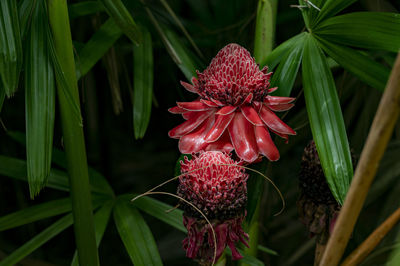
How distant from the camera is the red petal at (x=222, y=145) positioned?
0.54 m

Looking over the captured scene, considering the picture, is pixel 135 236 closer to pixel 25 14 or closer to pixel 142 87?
pixel 142 87

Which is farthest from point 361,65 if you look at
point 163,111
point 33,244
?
point 163,111

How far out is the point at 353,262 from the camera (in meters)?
0.50

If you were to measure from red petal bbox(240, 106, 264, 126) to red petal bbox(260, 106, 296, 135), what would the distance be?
17 mm

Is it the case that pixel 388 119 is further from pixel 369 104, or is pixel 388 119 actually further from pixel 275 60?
pixel 369 104

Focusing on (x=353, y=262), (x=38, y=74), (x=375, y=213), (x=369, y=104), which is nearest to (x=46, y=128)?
(x=38, y=74)

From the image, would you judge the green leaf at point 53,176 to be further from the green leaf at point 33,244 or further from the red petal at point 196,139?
the red petal at point 196,139

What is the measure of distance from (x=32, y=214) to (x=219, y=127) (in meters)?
0.44

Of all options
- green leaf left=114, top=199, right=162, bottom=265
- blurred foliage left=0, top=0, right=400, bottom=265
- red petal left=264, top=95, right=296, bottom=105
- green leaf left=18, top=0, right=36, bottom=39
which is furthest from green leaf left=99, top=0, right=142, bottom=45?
green leaf left=114, top=199, right=162, bottom=265

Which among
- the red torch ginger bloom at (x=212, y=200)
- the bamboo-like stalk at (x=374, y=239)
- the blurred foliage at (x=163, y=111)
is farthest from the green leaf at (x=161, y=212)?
the bamboo-like stalk at (x=374, y=239)

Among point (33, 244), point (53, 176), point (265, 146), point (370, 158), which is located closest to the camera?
point (370, 158)

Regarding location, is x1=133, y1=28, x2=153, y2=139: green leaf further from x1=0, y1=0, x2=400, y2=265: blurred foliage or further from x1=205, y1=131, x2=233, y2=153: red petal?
x1=205, y1=131, x2=233, y2=153: red petal

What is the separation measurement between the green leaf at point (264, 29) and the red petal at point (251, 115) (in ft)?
0.47

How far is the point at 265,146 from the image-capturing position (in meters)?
0.52
